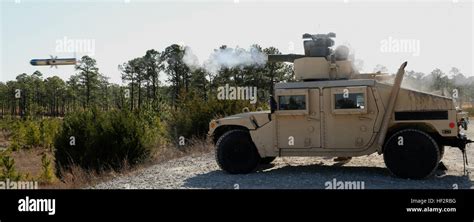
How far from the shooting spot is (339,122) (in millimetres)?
10414

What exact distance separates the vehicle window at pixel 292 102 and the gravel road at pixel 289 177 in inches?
58.2

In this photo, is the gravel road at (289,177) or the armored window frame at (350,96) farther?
the armored window frame at (350,96)

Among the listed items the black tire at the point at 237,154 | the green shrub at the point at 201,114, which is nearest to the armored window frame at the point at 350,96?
the black tire at the point at 237,154

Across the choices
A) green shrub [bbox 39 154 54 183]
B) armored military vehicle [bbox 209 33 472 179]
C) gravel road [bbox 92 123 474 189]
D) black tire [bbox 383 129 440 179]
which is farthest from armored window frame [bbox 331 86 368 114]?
green shrub [bbox 39 154 54 183]

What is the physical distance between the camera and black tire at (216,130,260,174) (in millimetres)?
11148

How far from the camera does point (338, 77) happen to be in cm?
1114

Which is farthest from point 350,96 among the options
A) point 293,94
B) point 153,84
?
point 153,84

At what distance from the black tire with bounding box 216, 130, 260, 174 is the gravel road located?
0.24m

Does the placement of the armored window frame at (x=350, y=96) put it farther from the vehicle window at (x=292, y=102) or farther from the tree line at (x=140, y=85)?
the tree line at (x=140, y=85)

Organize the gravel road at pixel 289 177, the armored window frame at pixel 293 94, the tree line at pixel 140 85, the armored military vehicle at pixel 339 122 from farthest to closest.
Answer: the tree line at pixel 140 85, the armored window frame at pixel 293 94, the armored military vehicle at pixel 339 122, the gravel road at pixel 289 177

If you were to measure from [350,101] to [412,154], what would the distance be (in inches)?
63.7

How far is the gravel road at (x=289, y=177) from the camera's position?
955 cm

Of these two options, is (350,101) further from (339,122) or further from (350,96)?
(339,122)
